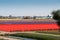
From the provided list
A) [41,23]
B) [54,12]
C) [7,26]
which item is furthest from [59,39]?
[54,12]

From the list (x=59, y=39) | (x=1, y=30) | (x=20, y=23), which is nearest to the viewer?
(x=59, y=39)

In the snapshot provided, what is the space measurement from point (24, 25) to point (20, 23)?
2.72ft

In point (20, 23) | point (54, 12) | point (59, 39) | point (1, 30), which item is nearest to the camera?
point (59, 39)

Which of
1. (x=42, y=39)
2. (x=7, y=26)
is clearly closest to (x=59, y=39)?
(x=42, y=39)

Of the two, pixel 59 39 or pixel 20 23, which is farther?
pixel 20 23

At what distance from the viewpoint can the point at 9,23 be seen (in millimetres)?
37469

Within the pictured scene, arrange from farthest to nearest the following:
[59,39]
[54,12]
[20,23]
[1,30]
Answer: [54,12]
[20,23]
[1,30]
[59,39]

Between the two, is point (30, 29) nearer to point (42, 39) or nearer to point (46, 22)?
point (46, 22)

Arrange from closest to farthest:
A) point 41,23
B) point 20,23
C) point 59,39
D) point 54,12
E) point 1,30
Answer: point 59,39 → point 1,30 → point 20,23 → point 41,23 → point 54,12

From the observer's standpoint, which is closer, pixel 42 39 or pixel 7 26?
pixel 42 39

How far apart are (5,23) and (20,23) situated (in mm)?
3205

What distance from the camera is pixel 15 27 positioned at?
37.8 m

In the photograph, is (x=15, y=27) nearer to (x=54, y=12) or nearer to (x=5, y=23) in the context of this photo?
(x=5, y=23)

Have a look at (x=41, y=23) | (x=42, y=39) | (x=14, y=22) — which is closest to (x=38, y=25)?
(x=41, y=23)
